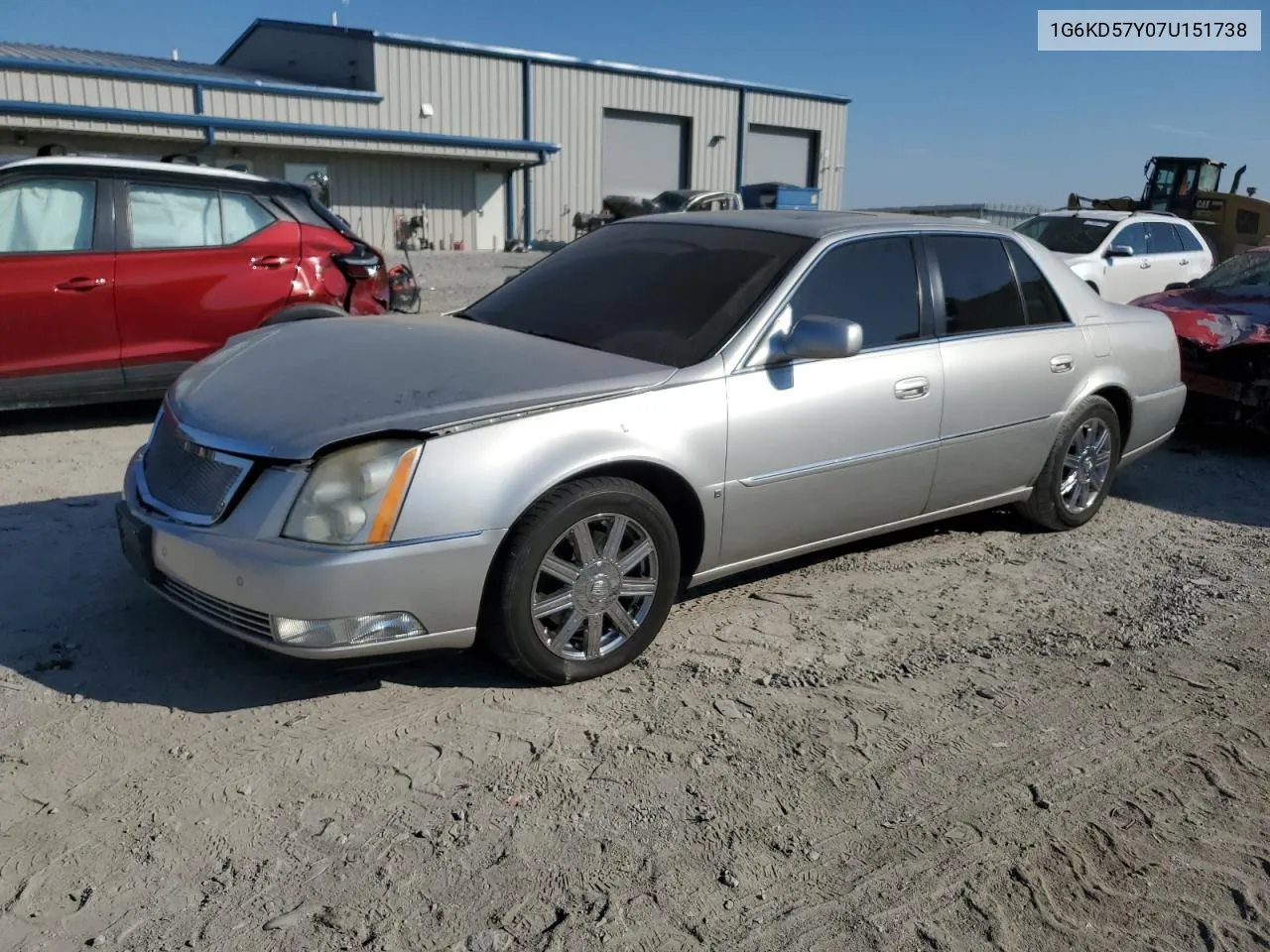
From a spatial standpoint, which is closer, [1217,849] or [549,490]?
[1217,849]

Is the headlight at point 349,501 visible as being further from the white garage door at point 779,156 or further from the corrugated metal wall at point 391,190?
the white garage door at point 779,156

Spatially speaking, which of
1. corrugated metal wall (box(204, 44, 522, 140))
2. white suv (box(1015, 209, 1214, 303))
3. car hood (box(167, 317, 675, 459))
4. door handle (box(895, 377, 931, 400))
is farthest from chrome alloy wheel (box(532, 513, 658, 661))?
corrugated metal wall (box(204, 44, 522, 140))

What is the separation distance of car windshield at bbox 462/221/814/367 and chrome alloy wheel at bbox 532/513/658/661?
0.72 meters

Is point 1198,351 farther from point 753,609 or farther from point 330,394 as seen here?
point 330,394

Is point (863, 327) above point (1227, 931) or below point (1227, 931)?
above

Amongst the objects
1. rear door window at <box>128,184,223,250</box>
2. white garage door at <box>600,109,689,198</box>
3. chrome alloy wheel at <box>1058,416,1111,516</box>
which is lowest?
chrome alloy wheel at <box>1058,416,1111,516</box>

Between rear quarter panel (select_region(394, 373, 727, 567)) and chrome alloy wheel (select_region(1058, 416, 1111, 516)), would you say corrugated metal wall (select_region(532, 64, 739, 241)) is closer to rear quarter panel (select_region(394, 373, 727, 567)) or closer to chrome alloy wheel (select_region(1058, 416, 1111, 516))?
chrome alloy wheel (select_region(1058, 416, 1111, 516))

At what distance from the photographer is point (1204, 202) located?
907 inches

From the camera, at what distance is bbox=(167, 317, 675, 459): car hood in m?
3.31

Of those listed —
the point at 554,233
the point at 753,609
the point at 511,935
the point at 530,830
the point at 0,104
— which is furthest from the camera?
the point at 554,233

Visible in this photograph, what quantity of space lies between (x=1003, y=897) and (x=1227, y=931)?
514 millimetres

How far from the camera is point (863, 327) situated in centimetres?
448

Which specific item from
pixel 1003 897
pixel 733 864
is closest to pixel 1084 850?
pixel 1003 897

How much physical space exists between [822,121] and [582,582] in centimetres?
3930
